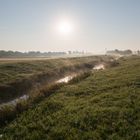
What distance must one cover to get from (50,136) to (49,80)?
28.4 meters

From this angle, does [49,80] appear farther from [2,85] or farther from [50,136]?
[50,136]

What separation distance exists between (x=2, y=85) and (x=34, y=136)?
742 inches

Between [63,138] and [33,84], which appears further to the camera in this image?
[33,84]

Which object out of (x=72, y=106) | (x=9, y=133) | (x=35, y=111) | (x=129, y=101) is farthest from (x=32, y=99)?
(x=129, y=101)

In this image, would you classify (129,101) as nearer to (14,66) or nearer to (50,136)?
(50,136)

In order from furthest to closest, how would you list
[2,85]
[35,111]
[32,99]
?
1. [2,85]
2. [32,99]
3. [35,111]

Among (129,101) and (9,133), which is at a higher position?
(129,101)

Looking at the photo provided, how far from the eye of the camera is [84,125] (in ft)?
43.6

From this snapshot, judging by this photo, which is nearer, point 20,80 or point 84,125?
point 84,125

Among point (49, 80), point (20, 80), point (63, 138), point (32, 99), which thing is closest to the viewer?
point (63, 138)

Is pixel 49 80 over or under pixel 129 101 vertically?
under

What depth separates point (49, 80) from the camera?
40844 millimetres

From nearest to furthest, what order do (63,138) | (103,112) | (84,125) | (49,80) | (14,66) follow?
1. (63,138)
2. (84,125)
3. (103,112)
4. (49,80)
5. (14,66)

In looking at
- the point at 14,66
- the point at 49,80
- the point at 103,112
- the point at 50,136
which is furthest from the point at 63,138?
the point at 14,66
